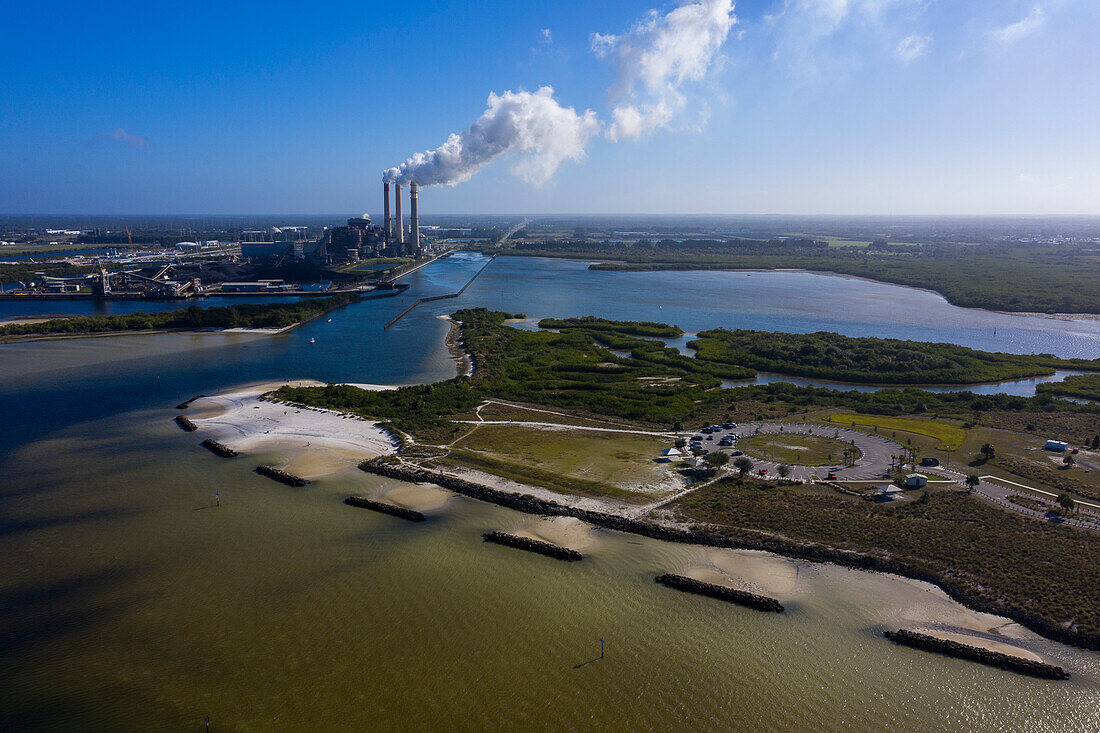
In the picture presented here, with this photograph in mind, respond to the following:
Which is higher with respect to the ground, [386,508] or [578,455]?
[578,455]

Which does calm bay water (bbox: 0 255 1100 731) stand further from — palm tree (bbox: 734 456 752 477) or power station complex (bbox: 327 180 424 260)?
power station complex (bbox: 327 180 424 260)

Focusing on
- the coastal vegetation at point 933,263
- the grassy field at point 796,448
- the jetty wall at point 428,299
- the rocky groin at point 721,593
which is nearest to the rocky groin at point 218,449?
the rocky groin at point 721,593

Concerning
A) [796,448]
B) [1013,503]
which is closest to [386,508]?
[796,448]

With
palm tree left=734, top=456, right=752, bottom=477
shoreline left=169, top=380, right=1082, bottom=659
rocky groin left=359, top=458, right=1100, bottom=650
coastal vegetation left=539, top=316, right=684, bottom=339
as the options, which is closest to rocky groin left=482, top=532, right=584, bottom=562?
shoreline left=169, top=380, right=1082, bottom=659

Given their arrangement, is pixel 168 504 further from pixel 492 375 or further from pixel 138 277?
pixel 138 277

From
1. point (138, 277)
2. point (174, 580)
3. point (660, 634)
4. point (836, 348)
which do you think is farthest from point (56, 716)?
point (138, 277)

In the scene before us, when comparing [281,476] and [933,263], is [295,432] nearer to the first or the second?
[281,476]

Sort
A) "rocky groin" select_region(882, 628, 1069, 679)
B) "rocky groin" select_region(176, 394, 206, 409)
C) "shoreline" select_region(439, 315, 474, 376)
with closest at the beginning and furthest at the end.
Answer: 1. "rocky groin" select_region(882, 628, 1069, 679)
2. "rocky groin" select_region(176, 394, 206, 409)
3. "shoreline" select_region(439, 315, 474, 376)
